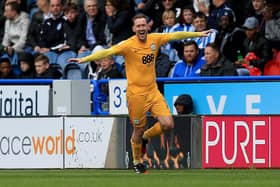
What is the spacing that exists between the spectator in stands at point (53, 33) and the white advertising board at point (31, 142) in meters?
4.25

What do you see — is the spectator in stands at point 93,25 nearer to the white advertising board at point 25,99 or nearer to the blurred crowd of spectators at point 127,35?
the blurred crowd of spectators at point 127,35

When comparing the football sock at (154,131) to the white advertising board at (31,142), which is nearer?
the football sock at (154,131)

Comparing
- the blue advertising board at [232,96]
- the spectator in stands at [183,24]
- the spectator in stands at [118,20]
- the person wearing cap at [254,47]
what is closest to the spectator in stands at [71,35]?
the spectator in stands at [118,20]

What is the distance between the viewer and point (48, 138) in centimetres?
1777

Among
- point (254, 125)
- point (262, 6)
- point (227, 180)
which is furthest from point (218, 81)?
point (227, 180)

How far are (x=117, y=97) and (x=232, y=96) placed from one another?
7.49 feet

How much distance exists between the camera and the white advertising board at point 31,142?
17719 millimetres

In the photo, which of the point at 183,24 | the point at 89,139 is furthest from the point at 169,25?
the point at 89,139

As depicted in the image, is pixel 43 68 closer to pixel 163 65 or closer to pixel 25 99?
pixel 25 99

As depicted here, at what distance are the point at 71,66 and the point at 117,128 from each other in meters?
3.88

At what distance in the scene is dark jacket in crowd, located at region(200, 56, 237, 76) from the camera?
1800 cm

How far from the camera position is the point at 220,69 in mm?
18047

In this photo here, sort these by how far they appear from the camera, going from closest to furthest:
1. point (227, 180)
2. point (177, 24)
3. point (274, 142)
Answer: point (227, 180) < point (274, 142) < point (177, 24)

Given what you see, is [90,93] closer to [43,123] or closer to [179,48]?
[43,123]
